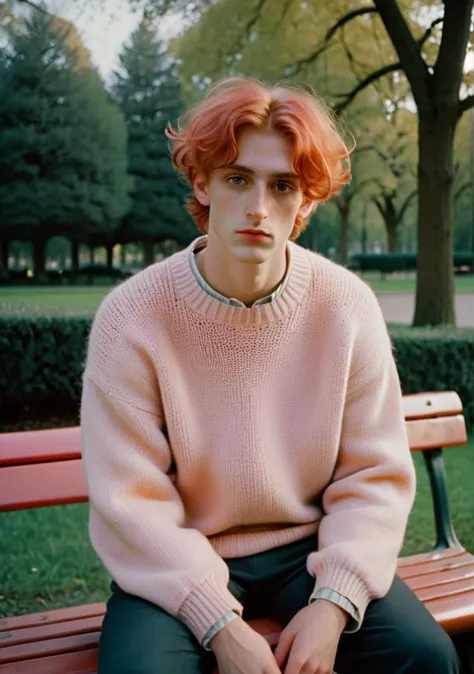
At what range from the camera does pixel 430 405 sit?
3.18 m

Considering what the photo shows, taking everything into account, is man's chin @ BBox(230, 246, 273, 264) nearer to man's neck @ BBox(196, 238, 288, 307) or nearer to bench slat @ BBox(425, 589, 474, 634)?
man's neck @ BBox(196, 238, 288, 307)

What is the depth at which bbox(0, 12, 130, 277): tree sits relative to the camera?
2253cm

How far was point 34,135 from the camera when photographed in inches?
943

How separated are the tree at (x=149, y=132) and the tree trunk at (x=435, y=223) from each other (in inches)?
821

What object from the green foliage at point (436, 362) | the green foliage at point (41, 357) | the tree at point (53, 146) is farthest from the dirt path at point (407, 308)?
the tree at point (53, 146)

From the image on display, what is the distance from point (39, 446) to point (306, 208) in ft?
3.81

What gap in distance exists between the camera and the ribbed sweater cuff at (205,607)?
1892 mm

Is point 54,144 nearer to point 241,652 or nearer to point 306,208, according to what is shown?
point 306,208

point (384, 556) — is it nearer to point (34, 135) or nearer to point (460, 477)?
point (460, 477)

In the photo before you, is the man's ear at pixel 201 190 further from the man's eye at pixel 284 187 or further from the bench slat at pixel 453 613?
the bench slat at pixel 453 613

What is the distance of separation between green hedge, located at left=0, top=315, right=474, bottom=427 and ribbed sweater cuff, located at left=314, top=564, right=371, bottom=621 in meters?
4.69

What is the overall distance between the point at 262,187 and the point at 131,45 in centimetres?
2988

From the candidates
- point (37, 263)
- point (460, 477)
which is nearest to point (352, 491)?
point (460, 477)

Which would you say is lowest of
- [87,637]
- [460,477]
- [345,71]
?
A: [460,477]
